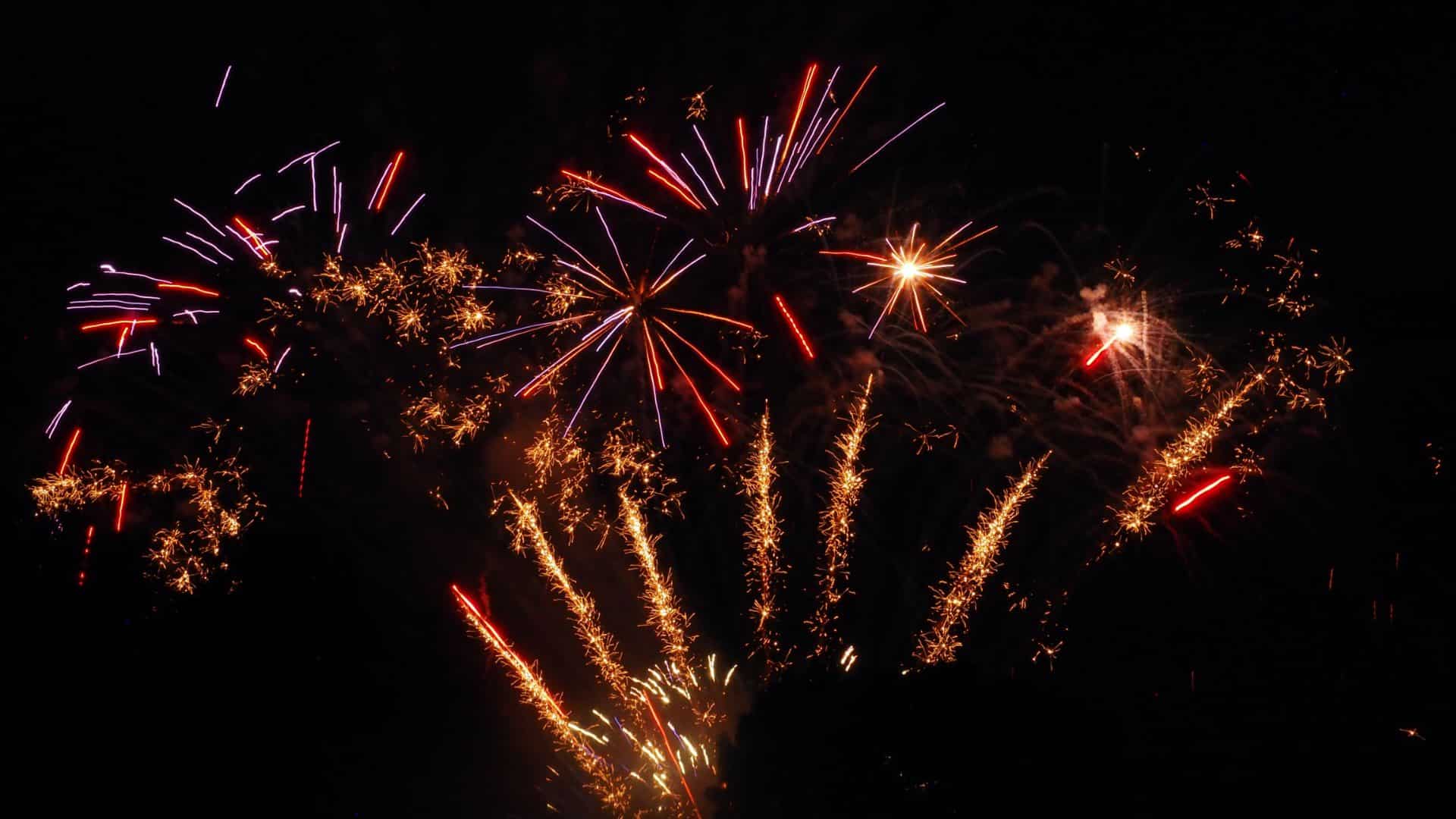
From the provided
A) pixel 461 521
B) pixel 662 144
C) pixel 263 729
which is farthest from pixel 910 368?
pixel 263 729

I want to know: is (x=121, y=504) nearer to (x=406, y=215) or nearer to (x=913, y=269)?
(x=406, y=215)

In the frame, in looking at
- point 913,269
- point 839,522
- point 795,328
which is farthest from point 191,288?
point 913,269

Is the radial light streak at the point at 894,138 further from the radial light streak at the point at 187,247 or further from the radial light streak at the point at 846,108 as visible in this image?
the radial light streak at the point at 187,247

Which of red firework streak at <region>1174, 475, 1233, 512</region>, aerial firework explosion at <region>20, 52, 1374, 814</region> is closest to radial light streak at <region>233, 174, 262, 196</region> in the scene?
aerial firework explosion at <region>20, 52, 1374, 814</region>

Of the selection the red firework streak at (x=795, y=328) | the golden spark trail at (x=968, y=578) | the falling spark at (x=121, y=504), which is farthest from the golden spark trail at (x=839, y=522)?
the falling spark at (x=121, y=504)

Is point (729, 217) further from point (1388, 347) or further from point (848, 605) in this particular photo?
point (1388, 347)

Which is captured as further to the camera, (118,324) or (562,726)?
(118,324)

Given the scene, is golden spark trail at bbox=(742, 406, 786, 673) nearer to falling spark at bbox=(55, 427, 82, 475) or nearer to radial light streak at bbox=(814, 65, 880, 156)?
radial light streak at bbox=(814, 65, 880, 156)
